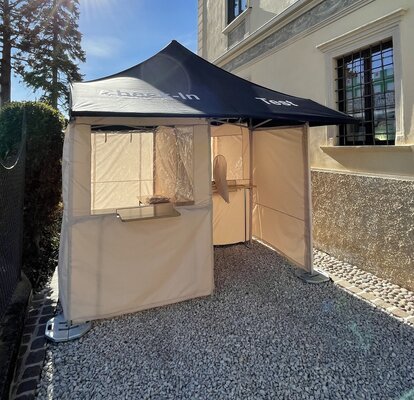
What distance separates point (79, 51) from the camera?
19.1 m

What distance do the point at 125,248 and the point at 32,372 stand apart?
1.30 m

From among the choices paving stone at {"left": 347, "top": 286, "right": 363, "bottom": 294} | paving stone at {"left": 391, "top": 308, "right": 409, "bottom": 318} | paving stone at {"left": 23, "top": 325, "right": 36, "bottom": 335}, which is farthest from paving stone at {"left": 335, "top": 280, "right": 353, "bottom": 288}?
paving stone at {"left": 23, "top": 325, "right": 36, "bottom": 335}

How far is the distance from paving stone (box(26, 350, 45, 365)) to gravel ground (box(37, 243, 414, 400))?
6 centimetres

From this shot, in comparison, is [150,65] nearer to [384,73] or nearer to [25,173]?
[25,173]

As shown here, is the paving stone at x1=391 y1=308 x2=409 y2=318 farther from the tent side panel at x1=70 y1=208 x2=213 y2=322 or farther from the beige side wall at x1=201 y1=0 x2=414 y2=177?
the tent side panel at x1=70 y1=208 x2=213 y2=322

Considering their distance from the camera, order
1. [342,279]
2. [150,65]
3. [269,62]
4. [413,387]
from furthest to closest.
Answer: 1. [269,62]
2. [342,279]
3. [150,65]
4. [413,387]

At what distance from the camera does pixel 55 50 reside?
17688 millimetres

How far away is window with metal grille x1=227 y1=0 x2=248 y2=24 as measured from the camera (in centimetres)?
827

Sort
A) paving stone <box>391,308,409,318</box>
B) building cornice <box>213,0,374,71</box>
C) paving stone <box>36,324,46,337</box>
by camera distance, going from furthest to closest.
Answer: building cornice <box>213,0,374,71</box>
paving stone <box>391,308,409,318</box>
paving stone <box>36,324,46,337</box>

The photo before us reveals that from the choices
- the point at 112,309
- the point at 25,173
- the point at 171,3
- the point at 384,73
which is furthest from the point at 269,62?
the point at 112,309

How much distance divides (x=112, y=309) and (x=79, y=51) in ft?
66.1

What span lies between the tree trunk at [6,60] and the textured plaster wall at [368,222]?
16064 mm

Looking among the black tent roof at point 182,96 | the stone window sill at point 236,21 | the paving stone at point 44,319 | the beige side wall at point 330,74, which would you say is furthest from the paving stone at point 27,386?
the stone window sill at point 236,21

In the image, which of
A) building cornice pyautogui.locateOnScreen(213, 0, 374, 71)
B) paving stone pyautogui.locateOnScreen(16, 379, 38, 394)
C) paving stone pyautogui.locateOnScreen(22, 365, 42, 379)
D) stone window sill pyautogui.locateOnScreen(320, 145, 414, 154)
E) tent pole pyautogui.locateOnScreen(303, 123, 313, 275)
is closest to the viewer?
paving stone pyautogui.locateOnScreen(16, 379, 38, 394)
